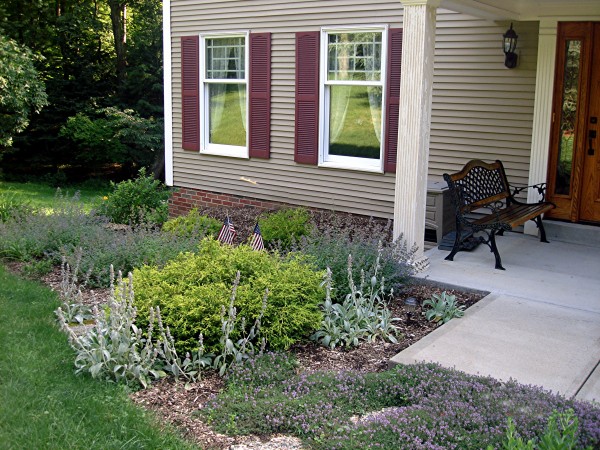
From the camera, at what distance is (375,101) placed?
9.24 meters

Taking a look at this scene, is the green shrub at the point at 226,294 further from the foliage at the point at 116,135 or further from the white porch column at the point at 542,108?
the foliage at the point at 116,135

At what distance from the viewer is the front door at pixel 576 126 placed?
7.77m

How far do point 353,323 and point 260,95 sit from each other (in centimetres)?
580

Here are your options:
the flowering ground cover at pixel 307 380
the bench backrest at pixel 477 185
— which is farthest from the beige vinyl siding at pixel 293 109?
the flowering ground cover at pixel 307 380

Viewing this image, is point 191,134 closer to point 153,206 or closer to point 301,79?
point 153,206

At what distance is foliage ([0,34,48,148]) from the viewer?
1527cm

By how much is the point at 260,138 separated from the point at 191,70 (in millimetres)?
1784

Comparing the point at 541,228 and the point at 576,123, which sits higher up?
the point at 576,123

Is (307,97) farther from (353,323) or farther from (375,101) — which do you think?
(353,323)

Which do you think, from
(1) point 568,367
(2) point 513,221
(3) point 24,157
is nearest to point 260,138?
(2) point 513,221

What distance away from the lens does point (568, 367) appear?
15.2 ft

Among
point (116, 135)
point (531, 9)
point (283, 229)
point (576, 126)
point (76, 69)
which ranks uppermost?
point (531, 9)

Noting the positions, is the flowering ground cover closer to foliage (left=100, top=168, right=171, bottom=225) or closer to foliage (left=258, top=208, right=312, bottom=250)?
foliage (left=258, top=208, right=312, bottom=250)

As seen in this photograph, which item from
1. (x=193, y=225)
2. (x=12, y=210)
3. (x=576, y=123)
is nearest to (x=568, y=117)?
(x=576, y=123)
